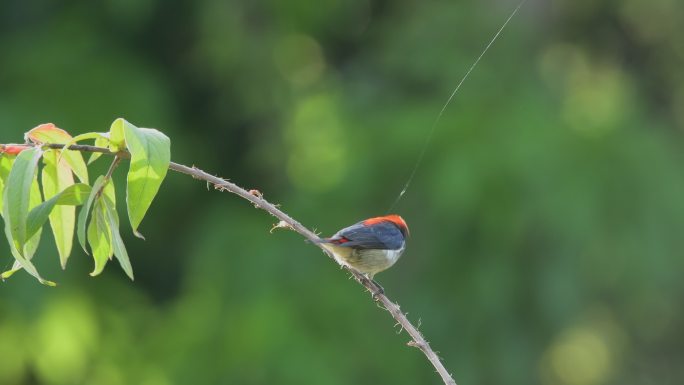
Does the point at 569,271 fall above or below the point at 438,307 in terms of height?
above

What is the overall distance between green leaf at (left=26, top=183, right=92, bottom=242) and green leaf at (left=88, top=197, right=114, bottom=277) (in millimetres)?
32

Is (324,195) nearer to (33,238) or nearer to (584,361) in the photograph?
(584,361)

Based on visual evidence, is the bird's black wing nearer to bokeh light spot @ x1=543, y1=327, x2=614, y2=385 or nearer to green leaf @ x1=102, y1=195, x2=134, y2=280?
green leaf @ x1=102, y1=195, x2=134, y2=280

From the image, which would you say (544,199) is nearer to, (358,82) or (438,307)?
(438,307)

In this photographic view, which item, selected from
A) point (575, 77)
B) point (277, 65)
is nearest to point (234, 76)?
point (277, 65)

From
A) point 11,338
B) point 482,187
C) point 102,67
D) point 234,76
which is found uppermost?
point 482,187

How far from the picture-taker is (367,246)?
3271 mm

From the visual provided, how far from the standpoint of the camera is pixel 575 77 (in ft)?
27.3

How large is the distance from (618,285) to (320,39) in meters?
2.93

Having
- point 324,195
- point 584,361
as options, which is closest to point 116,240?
point 324,195

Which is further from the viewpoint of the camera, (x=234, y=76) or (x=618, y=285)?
(x=618, y=285)

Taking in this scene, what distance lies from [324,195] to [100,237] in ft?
16.9

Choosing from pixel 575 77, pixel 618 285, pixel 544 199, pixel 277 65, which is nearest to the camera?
pixel 544 199

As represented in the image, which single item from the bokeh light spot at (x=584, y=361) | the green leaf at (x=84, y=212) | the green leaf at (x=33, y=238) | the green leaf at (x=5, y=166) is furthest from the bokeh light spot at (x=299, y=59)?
the green leaf at (x=84, y=212)
